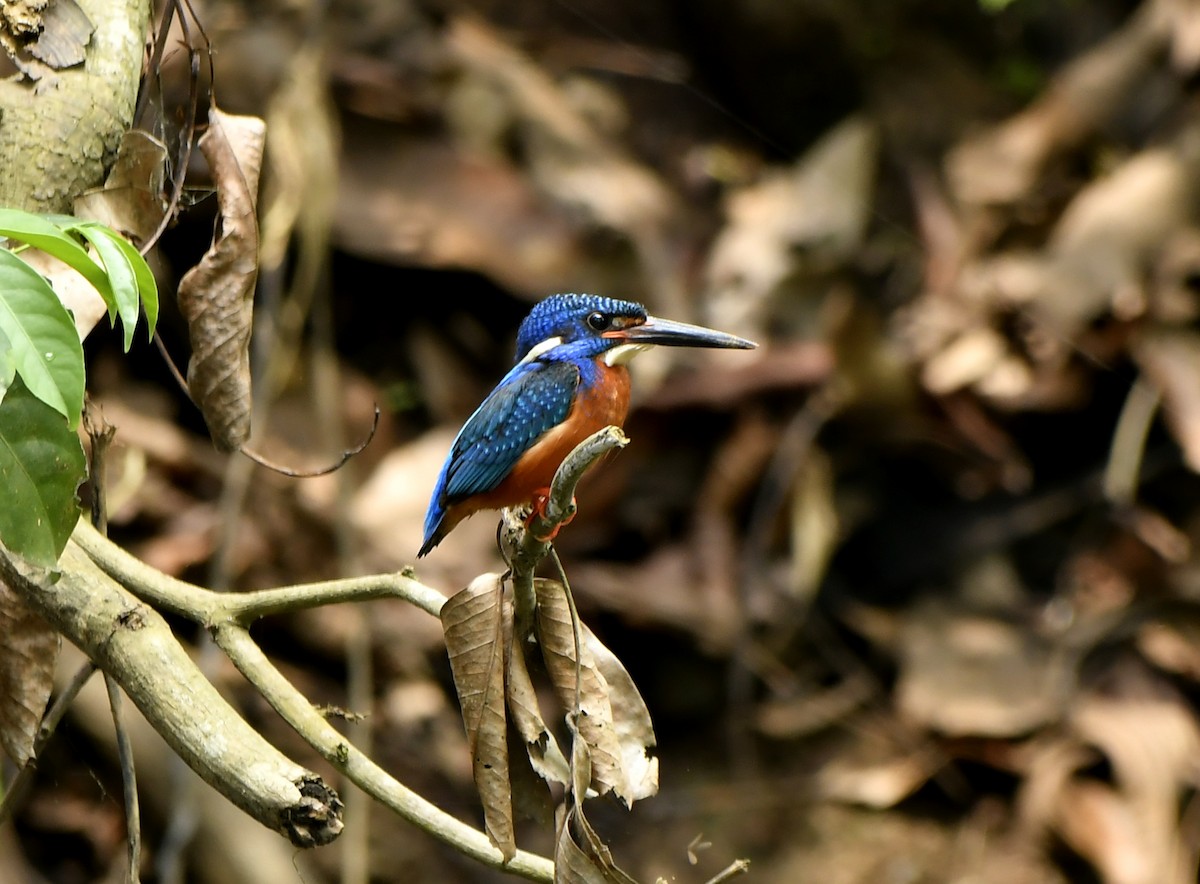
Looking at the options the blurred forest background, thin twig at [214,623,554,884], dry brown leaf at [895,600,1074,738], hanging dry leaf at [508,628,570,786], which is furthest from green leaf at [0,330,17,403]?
dry brown leaf at [895,600,1074,738]

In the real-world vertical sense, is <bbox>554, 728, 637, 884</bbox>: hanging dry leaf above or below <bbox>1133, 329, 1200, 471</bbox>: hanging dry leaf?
below

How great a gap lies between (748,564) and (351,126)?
2.50 m

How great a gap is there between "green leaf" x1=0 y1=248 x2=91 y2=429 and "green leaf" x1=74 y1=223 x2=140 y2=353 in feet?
0.38

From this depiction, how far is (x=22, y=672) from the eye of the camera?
7.51 feet

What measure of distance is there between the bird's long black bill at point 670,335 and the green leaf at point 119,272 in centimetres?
148

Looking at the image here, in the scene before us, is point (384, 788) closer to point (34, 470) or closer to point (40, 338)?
point (34, 470)

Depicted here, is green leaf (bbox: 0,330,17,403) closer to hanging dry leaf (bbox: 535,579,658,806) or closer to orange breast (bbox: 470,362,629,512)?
hanging dry leaf (bbox: 535,579,658,806)

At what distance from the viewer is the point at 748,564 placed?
5539 millimetres

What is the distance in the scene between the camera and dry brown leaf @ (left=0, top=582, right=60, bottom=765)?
2277 millimetres

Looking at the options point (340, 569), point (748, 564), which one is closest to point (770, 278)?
point (748, 564)

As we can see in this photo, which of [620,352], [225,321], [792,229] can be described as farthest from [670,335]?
[792,229]

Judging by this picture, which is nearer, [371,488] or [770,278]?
[371,488]

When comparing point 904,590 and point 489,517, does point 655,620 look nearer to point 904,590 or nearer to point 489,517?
point 489,517

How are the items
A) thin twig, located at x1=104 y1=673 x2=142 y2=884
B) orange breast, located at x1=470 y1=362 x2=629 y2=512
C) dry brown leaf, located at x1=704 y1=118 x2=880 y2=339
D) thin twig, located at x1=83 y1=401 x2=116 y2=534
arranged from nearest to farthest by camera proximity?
1. thin twig, located at x1=104 y1=673 x2=142 y2=884
2. thin twig, located at x1=83 y1=401 x2=116 y2=534
3. orange breast, located at x1=470 y1=362 x2=629 y2=512
4. dry brown leaf, located at x1=704 y1=118 x2=880 y2=339
